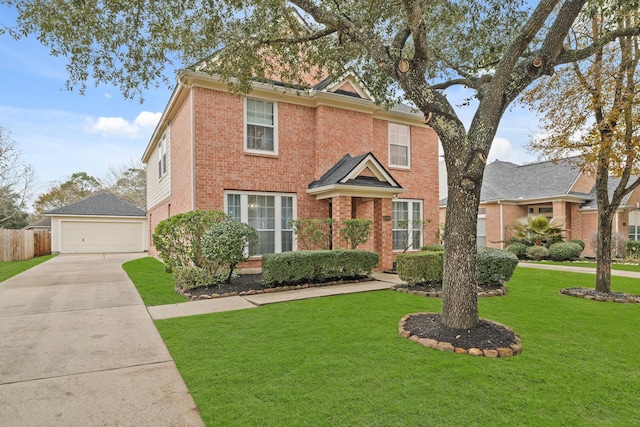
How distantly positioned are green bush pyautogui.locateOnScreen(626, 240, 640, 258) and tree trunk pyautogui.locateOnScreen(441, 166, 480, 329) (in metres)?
17.4

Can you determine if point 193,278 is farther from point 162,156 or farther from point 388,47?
point 162,156

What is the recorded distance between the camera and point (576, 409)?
10.2 ft

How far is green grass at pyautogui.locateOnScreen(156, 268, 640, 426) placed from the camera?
3.03m

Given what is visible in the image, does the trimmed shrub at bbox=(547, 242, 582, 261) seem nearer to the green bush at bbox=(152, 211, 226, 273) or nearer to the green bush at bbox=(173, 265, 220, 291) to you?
the green bush at bbox=(152, 211, 226, 273)

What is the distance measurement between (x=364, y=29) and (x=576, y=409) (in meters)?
5.60

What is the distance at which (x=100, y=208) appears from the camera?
25.2 m

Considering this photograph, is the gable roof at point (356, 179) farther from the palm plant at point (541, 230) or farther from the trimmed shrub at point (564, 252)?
the palm plant at point (541, 230)

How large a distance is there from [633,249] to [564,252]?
3254 millimetres

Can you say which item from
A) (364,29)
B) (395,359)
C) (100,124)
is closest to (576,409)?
(395,359)

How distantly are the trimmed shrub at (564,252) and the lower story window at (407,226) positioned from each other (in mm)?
7930

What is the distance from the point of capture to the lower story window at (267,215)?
11.2 meters

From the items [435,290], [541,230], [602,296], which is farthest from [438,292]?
[541,230]

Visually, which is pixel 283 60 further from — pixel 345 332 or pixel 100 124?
pixel 100 124

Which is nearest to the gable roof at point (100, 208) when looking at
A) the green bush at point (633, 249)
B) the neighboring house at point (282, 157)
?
the neighboring house at point (282, 157)
